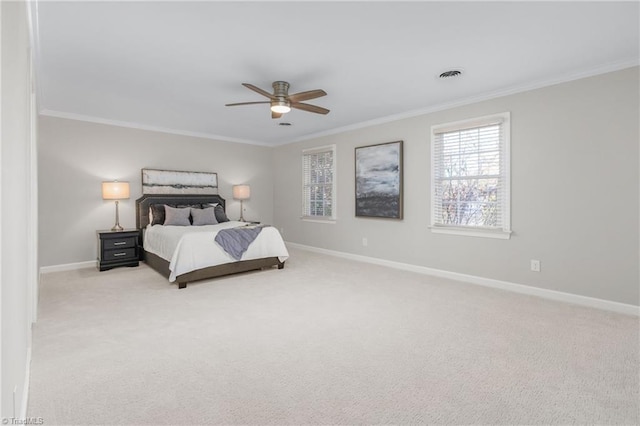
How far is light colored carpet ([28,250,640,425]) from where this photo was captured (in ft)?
5.71

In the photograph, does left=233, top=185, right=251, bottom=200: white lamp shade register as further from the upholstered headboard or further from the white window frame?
the white window frame

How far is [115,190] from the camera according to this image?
5.03 meters

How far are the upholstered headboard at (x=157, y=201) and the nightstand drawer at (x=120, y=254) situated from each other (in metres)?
0.64

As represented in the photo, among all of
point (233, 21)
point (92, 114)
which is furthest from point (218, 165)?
point (233, 21)

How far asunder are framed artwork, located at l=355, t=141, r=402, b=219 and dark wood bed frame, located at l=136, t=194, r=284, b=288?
174 cm

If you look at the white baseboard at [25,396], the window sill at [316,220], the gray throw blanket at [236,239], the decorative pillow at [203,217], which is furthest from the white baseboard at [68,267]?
the window sill at [316,220]

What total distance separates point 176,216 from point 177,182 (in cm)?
92

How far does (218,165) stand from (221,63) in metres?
3.72

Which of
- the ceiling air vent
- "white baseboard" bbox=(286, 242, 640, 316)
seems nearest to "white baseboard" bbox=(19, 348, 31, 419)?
the ceiling air vent

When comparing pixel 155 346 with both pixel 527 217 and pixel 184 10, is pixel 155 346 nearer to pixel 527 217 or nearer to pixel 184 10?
pixel 184 10

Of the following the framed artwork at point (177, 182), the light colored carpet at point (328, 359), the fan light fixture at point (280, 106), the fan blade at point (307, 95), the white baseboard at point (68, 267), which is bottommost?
the light colored carpet at point (328, 359)

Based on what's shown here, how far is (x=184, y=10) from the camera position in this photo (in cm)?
228

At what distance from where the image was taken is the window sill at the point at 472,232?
157 inches

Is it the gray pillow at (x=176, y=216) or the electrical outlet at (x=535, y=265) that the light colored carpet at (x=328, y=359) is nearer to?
the electrical outlet at (x=535, y=265)
